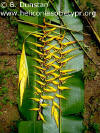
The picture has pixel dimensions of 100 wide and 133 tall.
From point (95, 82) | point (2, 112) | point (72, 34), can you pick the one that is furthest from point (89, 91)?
point (2, 112)

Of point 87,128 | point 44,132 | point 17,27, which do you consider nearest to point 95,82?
point 87,128

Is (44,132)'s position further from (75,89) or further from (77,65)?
(77,65)

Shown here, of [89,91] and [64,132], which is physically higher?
[89,91]

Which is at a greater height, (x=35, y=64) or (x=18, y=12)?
(x=18, y=12)

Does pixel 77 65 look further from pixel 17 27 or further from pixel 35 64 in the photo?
pixel 17 27

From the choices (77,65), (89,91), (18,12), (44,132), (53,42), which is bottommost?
(44,132)

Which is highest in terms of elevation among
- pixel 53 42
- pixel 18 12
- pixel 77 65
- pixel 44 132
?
pixel 18 12

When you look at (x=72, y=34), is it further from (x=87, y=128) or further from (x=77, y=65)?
(x=87, y=128)
